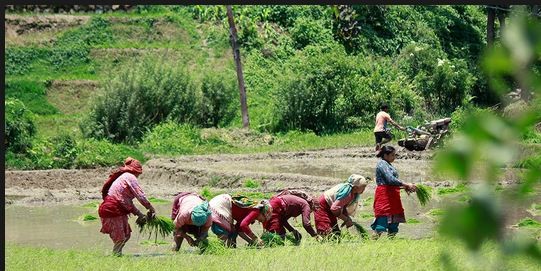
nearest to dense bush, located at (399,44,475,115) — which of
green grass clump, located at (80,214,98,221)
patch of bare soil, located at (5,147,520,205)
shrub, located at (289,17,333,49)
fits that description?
shrub, located at (289,17,333,49)

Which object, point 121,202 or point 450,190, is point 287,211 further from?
point 450,190

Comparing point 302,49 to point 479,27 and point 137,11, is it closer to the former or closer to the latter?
point 137,11

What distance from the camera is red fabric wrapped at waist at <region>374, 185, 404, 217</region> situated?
1298 centimetres

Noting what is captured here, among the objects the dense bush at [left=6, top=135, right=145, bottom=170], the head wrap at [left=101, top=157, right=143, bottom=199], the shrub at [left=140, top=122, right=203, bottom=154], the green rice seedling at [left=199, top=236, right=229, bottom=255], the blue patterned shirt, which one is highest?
the head wrap at [left=101, top=157, right=143, bottom=199]

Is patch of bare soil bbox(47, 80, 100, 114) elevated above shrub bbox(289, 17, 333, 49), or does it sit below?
below

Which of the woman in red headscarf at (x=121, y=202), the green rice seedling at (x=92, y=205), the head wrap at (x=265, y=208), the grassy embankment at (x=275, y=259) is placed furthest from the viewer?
the green rice seedling at (x=92, y=205)

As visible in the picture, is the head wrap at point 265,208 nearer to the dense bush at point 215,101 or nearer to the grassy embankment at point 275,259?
the grassy embankment at point 275,259

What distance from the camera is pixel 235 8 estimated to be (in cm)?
4069

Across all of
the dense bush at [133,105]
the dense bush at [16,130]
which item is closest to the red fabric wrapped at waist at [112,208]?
the dense bush at [16,130]

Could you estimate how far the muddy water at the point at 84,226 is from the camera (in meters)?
13.9

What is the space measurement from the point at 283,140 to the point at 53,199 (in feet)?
38.1

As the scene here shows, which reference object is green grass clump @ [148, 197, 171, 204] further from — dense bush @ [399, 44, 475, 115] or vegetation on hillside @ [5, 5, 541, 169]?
dense bush @ [399, 44, 475, 115]

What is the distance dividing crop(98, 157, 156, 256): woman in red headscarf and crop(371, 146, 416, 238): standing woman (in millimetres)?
2632

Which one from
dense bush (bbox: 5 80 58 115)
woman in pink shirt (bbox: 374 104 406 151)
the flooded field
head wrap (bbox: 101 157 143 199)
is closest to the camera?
head wrap (bbox: 101 157 143 199)
